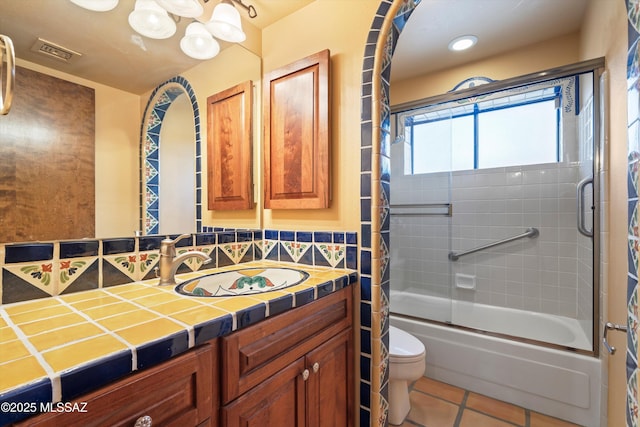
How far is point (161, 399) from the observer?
0.57 m

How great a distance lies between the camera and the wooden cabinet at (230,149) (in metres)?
1.49

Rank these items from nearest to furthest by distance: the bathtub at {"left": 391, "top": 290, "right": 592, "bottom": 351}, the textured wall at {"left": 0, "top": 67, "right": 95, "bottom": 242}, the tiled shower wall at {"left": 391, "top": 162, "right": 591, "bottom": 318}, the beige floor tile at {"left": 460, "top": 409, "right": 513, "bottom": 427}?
1. the textured wall at {"left": 0, "top": 67, "right": 95, "bottom": 242}
2. the beige floor tile at {"left": 460, "top": 409, "right": 513, "bottom": 427}
3. the bathtub at {"left": 391, "top": 290, "right": 592, "bottom": 351}
4. the tiled shower wall at {"left": 391, "top": 162, "right": 591, "bottom": 318}

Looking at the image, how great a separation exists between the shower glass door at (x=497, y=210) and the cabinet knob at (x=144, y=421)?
1989 millimetres

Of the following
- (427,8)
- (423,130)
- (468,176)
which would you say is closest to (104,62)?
(427,8)

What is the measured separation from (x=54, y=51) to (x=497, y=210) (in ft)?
9.47

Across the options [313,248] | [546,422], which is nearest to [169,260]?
[313,248]

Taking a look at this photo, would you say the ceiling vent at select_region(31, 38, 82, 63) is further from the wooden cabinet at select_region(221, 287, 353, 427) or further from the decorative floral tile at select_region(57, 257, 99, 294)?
the wooden cabinet at select_region(221, 287, 353, 427)

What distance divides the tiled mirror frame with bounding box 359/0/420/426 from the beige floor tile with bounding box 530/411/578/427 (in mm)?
973

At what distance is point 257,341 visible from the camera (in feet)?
2.60

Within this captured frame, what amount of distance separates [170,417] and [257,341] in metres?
0.25

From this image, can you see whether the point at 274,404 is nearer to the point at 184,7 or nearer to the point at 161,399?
the point at 161,399

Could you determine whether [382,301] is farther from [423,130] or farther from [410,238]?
[423,130]

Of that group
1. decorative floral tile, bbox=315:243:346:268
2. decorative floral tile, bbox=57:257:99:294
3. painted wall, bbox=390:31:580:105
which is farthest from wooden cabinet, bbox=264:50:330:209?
painted wall, bbox=390:31:580:105

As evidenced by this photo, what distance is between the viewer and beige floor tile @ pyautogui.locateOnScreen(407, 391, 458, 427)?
1.55 m
